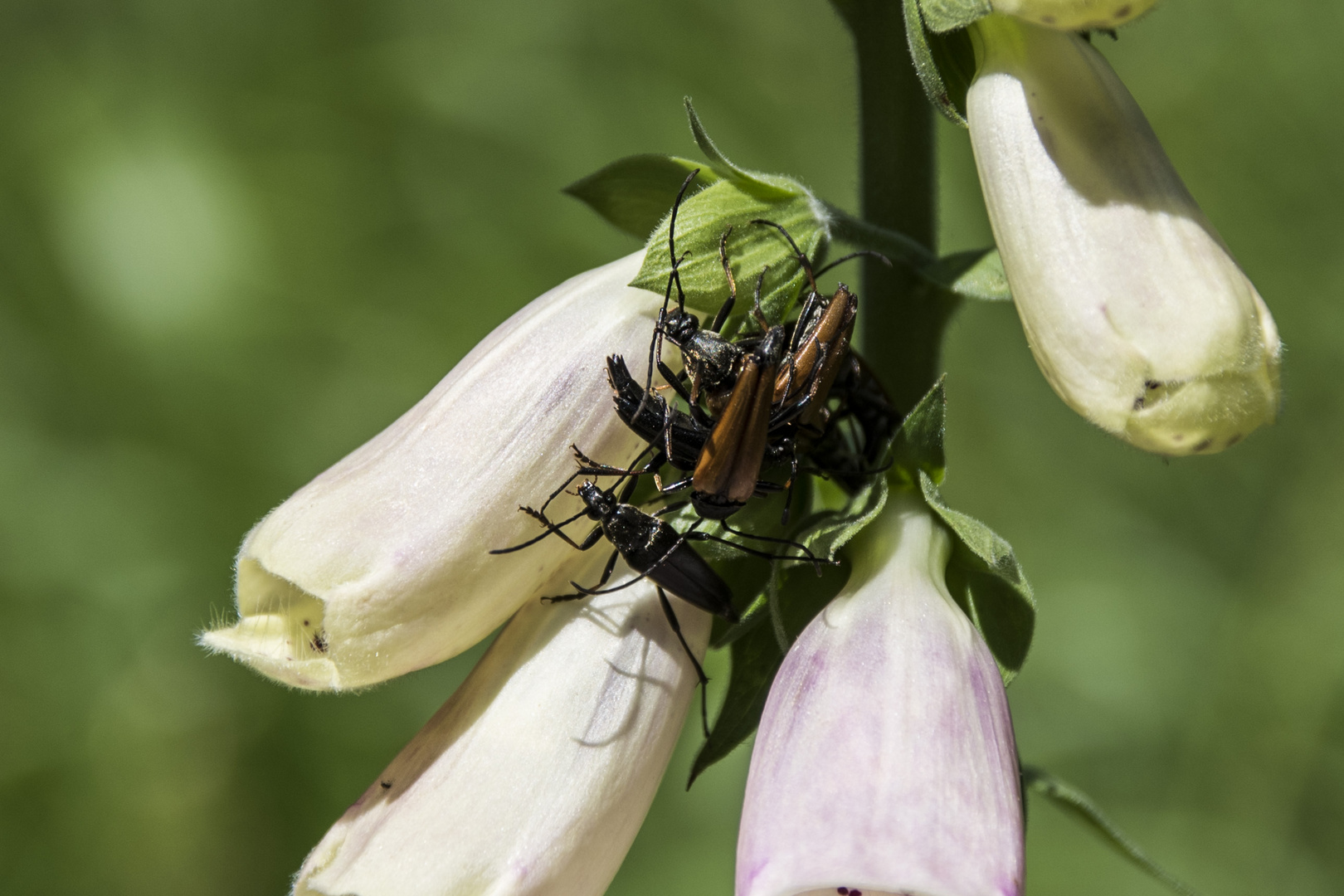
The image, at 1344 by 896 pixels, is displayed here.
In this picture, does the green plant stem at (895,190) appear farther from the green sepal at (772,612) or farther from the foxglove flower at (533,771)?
the foxglove flower at (533,771)

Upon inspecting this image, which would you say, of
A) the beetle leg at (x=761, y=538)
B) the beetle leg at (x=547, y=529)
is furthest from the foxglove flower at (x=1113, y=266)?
the beetle leg at (x=547, y=529)

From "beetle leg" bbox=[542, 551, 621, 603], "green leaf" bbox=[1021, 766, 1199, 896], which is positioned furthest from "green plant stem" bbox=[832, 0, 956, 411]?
"green leaf" bbox=[1021, 766, 1199, 896]

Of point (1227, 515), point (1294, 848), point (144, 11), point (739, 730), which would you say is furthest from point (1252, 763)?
point (144, 11)

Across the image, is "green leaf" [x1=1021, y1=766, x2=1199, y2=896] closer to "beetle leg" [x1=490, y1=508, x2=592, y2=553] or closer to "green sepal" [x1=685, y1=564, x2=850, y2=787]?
"green sepal" [x1=685, y1=564, x2=850, y2=787]

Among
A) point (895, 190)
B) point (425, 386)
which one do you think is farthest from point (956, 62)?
point (425, 386)

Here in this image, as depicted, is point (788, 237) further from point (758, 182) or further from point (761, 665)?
point (761, 665)
